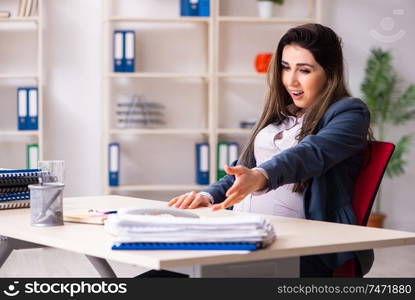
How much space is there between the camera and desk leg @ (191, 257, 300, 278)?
134cm

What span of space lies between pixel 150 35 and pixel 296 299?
13.7ft

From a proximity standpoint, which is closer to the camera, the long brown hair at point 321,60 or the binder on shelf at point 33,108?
the long brown hair at point 321,60

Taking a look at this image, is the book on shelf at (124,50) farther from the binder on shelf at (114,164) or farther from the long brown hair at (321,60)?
the long brown hair at (321,60)

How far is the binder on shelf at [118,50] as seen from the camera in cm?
511

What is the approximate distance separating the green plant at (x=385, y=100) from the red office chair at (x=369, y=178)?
350 centimetres

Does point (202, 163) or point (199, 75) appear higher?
point (199, 75)

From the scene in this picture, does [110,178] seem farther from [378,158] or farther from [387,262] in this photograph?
[378,158]

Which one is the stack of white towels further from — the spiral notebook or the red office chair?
the spiral notebook

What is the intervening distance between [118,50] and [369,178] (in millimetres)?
3396

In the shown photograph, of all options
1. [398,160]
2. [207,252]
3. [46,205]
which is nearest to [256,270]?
[207,252]

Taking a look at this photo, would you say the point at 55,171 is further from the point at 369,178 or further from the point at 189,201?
the point at 369,178

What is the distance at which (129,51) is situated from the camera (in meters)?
5.15

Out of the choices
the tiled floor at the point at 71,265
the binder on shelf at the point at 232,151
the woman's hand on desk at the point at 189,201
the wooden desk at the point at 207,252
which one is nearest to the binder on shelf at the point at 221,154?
the binder on shelf at the point at 232,151

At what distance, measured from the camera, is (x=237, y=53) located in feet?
18.2
